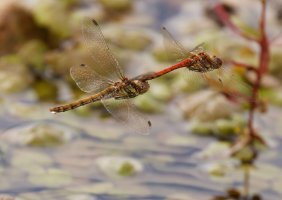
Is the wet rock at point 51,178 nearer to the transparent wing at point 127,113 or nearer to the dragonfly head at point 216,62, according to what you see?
the transparent wing at point 127,113

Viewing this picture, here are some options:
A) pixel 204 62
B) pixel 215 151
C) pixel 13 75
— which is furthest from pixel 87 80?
pixel 13 75

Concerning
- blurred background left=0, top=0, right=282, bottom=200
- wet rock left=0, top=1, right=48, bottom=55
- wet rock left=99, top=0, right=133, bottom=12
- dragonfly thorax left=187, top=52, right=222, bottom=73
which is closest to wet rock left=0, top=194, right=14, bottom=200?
blurred background left=0, top=0, right=282, bottom=200

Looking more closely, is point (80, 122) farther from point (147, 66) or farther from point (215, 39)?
point (215, 39)

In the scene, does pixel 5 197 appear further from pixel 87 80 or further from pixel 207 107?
pixel 207 107

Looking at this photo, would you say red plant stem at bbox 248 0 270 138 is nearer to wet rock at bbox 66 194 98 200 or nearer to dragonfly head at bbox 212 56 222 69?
dragonfly head at bbox 212 56 222 69

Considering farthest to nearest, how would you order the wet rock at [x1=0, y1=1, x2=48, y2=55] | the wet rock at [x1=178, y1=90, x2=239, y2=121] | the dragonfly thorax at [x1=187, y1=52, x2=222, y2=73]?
1. the wet rock at [x1=0, y1=1, x2=48, y2=55]
2. the wet rock at [x1=178, y1=90, x2=239, y2=121]
3. the dragonfly thorax at [x1=187, y1=52, x2=222, y2=73]
